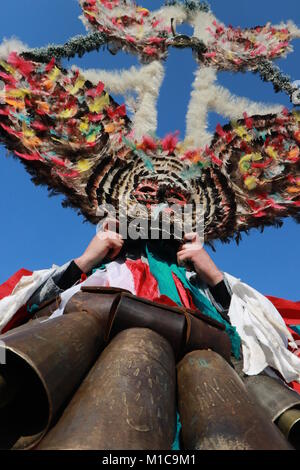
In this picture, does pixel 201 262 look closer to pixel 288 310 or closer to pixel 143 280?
pixel 143 280

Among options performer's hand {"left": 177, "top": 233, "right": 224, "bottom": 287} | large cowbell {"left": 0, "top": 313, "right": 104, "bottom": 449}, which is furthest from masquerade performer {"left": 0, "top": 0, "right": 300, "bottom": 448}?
large cowbell {"left": 0, "top": 313, "right": 104, "bottom": 449}

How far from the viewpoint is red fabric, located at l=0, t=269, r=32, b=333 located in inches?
90.4

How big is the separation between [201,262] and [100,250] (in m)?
0.69

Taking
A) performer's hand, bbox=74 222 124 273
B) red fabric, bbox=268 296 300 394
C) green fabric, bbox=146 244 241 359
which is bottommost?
red fabric, bbox=268 296 300 394

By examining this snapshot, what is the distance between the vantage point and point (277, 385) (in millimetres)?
1870

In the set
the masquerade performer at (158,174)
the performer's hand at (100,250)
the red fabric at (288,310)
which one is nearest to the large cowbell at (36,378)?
the masquerade performer at (158,174)

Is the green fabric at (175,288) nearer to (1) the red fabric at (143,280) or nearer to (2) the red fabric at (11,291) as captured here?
(1) the red fabric at (143,280)

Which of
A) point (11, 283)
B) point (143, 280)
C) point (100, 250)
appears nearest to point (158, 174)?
point (100, 250)

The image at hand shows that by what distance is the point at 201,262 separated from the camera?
2553 mm

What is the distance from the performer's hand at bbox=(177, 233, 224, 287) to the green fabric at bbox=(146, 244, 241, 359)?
0.33 ft

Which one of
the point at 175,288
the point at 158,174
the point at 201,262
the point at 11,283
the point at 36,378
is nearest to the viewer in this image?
the point at 36,378

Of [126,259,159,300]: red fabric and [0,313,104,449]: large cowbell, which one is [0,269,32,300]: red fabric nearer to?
[126,259,159,300]: red fabric

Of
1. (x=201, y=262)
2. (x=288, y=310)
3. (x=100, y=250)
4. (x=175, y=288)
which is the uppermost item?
(x=100, y=250)
